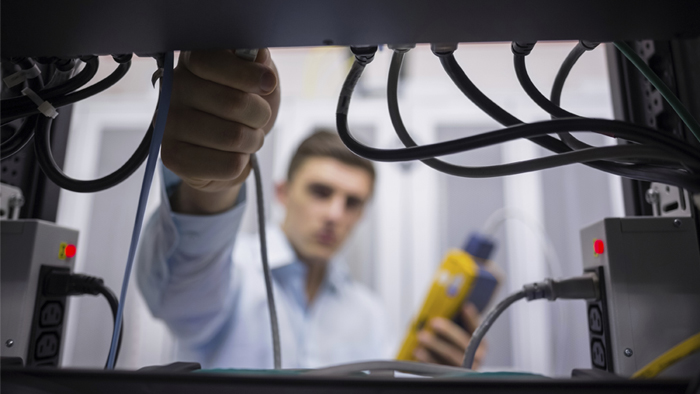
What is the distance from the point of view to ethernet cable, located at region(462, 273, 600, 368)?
1.00 ft

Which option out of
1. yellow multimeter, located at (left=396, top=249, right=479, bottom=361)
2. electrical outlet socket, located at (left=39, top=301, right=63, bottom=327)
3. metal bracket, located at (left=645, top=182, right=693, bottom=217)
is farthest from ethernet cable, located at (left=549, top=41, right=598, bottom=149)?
yellow multimeter, located at (left=396, top=249, right=479, bottom=361)

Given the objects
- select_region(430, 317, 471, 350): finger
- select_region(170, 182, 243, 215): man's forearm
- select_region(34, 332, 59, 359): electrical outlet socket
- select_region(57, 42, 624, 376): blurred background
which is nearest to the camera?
select_region(34, 332, 59, 359): electrical outlet socket

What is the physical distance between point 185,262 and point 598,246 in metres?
0.55

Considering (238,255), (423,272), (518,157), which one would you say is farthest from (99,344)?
(518,157)

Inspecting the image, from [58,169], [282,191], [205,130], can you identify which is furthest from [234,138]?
[282,191]

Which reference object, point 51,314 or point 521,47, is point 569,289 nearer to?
point 521,47

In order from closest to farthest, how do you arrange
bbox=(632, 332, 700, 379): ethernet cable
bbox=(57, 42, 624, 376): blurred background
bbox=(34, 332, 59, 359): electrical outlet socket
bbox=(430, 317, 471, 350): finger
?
bbox=(632, 332, 700, 379): ethernet cable
bbox=(34, 332, 59, 359): electrical outlet socket
bbox=(430, 317, 471, 350): finger
bbox=(57, 42, 624, 376): blurred background

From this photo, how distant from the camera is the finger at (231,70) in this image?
285mm

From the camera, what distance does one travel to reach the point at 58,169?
27 cm

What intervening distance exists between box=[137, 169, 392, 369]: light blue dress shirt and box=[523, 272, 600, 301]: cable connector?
381 mm

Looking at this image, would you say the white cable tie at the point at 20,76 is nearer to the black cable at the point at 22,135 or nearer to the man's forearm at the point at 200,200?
the black cable at the point at 22,135

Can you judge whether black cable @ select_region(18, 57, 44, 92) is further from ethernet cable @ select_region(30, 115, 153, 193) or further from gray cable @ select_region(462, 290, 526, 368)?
gray cable @ select_region(462, 290, 526, 368)

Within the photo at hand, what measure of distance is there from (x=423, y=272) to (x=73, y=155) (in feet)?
4.52

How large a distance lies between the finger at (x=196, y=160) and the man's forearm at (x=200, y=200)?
0.56 ft
